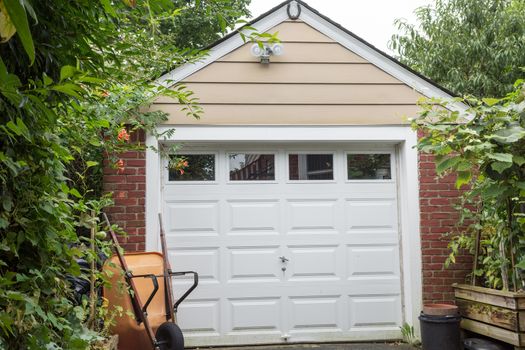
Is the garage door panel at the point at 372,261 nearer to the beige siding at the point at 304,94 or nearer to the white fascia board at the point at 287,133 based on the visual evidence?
the white fascia board at the point at 287,133

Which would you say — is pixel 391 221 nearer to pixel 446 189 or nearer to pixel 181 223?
pixel 446 189

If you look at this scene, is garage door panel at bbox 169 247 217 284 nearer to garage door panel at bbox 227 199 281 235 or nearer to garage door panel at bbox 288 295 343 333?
garage door panel at bbox 227 199 281 235

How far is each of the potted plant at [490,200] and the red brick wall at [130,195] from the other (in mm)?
2795

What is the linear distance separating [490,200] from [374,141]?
152cm

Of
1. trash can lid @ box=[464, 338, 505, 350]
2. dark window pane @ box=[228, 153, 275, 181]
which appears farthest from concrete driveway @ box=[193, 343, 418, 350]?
dark window pane @ box=[228, 153, 275, 181]

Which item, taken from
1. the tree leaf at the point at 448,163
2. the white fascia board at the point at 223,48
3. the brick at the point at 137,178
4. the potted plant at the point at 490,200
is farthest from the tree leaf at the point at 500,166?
the brick at the point at 137,178

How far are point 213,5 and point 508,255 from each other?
410 centimetres

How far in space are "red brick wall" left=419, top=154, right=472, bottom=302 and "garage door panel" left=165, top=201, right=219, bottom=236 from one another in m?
2.26

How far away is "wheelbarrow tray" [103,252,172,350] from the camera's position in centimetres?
465

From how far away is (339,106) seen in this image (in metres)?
6.18

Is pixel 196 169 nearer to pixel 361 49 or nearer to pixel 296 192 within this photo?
pixel 296 192

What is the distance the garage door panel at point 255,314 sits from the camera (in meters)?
6.05

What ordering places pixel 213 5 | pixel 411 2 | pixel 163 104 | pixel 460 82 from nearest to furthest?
pixel 213 5 < pixel 163 104 < pixel 460 82 < pixel 411 2

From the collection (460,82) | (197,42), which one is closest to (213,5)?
(460,82)
